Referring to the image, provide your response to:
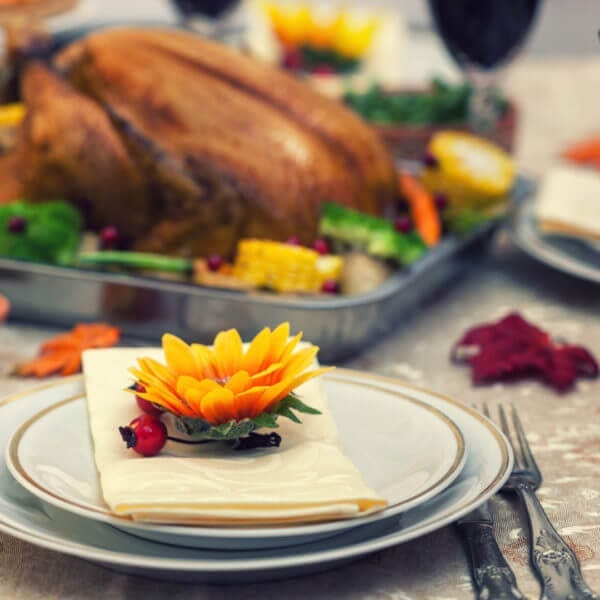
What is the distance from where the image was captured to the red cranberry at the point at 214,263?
3.89 ft

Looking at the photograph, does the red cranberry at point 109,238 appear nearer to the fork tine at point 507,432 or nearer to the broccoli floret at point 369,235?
the broccoli floret at point 369,235

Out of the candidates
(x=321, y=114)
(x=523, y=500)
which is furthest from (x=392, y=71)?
(x=523, y=500)

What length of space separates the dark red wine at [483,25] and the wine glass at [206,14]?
58cm

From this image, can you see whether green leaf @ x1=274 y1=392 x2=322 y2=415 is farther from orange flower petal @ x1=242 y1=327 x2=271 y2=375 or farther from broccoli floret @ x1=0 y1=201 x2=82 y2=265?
broccoli floret @ x1=0 y1=201 x2=82 y2=265

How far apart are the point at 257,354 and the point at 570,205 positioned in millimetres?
679

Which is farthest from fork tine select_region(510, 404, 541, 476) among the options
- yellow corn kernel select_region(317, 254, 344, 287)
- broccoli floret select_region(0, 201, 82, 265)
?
broccoli floret select_region(0, 201, 82, 265)

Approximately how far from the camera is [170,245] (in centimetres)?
125

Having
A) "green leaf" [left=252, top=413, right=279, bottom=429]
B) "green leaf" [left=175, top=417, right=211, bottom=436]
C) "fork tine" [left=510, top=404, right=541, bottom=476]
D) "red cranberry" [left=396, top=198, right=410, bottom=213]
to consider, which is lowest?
"red cranberry" [left=396, top=198, right=410, bottom=213]

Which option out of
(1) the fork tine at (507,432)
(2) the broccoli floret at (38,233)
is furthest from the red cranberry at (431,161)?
(1) the fork tine at (507,432)

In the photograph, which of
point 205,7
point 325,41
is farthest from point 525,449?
point 325,41

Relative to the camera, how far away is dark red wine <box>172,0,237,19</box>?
1961mm

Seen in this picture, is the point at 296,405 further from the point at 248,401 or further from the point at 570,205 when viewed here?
the point at 570,205

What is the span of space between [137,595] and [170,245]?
2.15ft

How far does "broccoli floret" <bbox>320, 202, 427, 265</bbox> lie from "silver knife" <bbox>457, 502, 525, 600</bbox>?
1.48ft
